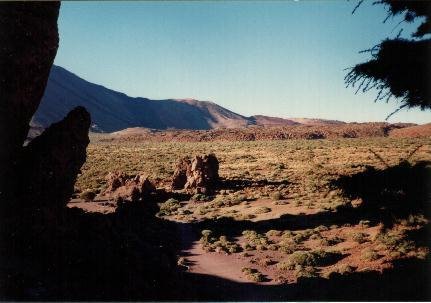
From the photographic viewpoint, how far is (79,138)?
11.5 metres

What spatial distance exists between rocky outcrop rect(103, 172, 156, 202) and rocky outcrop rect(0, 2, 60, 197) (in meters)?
13.6

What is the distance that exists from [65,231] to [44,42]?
4971 millimetres

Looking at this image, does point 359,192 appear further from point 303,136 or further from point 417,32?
point 303,136

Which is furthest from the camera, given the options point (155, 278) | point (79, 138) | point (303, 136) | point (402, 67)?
point (303, 136)

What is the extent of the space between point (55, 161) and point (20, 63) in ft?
8.72

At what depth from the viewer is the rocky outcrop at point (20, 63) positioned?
9234 mm

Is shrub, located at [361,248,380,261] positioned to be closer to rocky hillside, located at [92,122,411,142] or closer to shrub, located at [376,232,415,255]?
shrub, located at [376,232,415,255]

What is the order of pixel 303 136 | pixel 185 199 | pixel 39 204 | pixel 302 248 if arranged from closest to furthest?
pixel 39 204
pixel 302 248
pixel 185 199
pixel 303 136

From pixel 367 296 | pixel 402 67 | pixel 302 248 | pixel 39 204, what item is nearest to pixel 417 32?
pixel 402 67

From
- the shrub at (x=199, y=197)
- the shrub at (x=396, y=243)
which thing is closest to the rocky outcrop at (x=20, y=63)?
the shrub at (x=396, y=243)

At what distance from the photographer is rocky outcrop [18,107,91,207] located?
393 inches

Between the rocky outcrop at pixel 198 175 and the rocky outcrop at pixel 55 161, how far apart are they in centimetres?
1783

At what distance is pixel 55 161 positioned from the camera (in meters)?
10.5

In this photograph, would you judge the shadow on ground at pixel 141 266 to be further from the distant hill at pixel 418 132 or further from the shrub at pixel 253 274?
the distant hill at pixel 418 132
